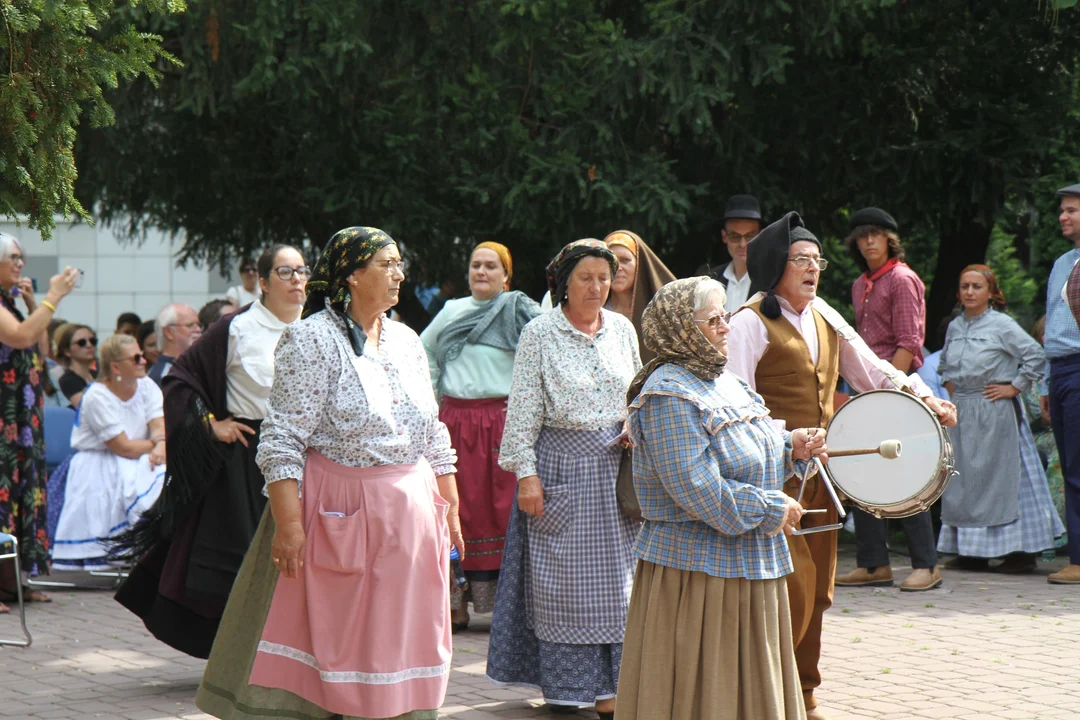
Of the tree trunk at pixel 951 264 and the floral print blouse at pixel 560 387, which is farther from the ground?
the tree trunk at pixel 951 264

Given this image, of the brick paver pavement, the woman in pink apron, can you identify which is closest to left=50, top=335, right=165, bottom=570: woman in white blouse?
the brick paver pavement

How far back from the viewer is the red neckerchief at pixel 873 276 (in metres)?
8.99

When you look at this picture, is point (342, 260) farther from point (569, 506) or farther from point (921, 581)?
point (921, 581)

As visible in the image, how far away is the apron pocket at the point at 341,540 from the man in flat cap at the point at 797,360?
1735mm

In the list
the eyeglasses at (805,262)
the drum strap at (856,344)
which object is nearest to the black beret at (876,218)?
the drum strap at (856,344)

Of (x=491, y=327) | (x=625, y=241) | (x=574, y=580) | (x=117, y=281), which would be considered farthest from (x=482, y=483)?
(x=117, y=281)

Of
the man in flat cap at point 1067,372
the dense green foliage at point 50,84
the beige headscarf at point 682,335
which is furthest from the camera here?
the man in flat cap at point 1067,372

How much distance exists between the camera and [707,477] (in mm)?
4340

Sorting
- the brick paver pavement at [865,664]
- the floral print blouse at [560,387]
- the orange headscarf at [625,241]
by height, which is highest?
the orange headscarf at [625,241]

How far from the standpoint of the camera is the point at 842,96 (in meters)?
11.5

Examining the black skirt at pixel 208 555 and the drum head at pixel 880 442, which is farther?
the black skirt at pixel 208 555

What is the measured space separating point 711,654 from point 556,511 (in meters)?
1.65

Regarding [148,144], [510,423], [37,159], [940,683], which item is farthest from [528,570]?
[148,144]

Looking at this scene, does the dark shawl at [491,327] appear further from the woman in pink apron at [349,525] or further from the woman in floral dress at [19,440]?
the woman in pink apron at [349,525]
